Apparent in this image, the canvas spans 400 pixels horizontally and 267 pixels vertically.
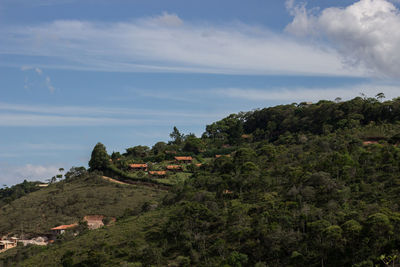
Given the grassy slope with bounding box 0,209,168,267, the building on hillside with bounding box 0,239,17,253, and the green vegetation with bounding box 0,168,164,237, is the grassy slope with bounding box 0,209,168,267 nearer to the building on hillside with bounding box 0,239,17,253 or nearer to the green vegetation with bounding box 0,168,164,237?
the building on hillside with bounding box 0,239,17,253

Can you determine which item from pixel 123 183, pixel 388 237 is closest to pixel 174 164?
pixel 123 183

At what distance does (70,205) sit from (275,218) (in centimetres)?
4439

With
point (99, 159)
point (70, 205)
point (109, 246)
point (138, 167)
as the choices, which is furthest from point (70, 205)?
point (109, 246)

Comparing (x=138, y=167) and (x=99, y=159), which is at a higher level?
(x=99, y=159)

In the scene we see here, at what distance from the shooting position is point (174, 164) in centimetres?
9969

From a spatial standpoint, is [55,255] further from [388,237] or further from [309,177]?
[388,237]

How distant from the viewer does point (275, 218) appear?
46406 mm

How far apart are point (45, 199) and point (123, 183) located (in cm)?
1431

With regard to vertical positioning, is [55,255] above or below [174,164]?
below

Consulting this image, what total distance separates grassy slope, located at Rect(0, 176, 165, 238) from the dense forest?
902 centimetres

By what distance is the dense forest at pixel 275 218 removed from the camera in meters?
40.8

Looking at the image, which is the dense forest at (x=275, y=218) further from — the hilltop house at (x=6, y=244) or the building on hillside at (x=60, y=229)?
the building on hillside at (x=60, y=229)

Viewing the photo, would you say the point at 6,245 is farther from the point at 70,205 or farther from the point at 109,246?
the point at 109,246

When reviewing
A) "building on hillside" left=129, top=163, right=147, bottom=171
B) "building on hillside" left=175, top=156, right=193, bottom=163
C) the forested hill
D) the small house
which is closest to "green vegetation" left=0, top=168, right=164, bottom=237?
the small house
